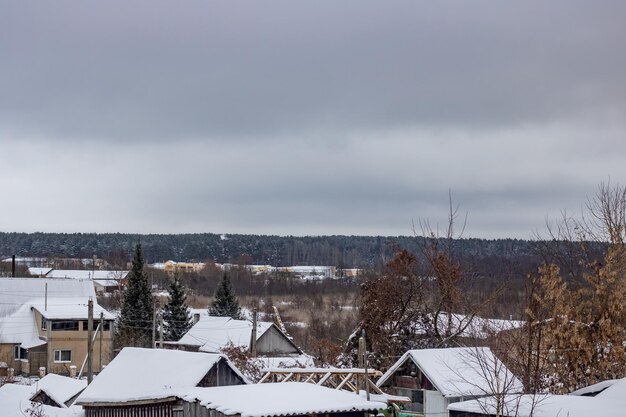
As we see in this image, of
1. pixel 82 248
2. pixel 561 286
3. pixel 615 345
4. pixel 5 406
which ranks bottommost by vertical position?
pixel 5 406

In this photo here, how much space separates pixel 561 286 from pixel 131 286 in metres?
46.4

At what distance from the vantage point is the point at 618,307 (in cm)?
2883

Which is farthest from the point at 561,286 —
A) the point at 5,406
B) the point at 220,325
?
the point at 220,325

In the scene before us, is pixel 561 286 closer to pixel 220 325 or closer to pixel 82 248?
pixel 220 325

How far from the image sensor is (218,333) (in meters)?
65.1

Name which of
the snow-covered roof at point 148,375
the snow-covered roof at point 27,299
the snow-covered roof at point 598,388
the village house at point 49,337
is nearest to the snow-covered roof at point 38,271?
the snow-covered roof at point 27,299

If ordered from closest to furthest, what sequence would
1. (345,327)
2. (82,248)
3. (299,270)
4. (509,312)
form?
1. (509,312)
2. (345,327)
3. (299,270)
4. (82,248)

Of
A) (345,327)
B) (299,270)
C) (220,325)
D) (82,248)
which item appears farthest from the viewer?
(82,248)

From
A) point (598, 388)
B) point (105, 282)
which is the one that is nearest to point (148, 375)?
point (598, 388)

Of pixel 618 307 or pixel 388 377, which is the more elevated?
pixel 618 307

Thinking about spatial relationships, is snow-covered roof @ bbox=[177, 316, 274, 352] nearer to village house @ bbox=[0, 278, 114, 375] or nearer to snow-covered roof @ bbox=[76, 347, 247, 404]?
village house @ bbox=[0, 278, 114, 375]

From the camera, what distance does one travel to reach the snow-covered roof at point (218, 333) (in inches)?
2478

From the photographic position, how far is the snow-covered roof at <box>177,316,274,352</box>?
207 ft

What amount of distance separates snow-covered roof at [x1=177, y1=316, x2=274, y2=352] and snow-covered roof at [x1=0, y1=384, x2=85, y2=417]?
85.4 feet
